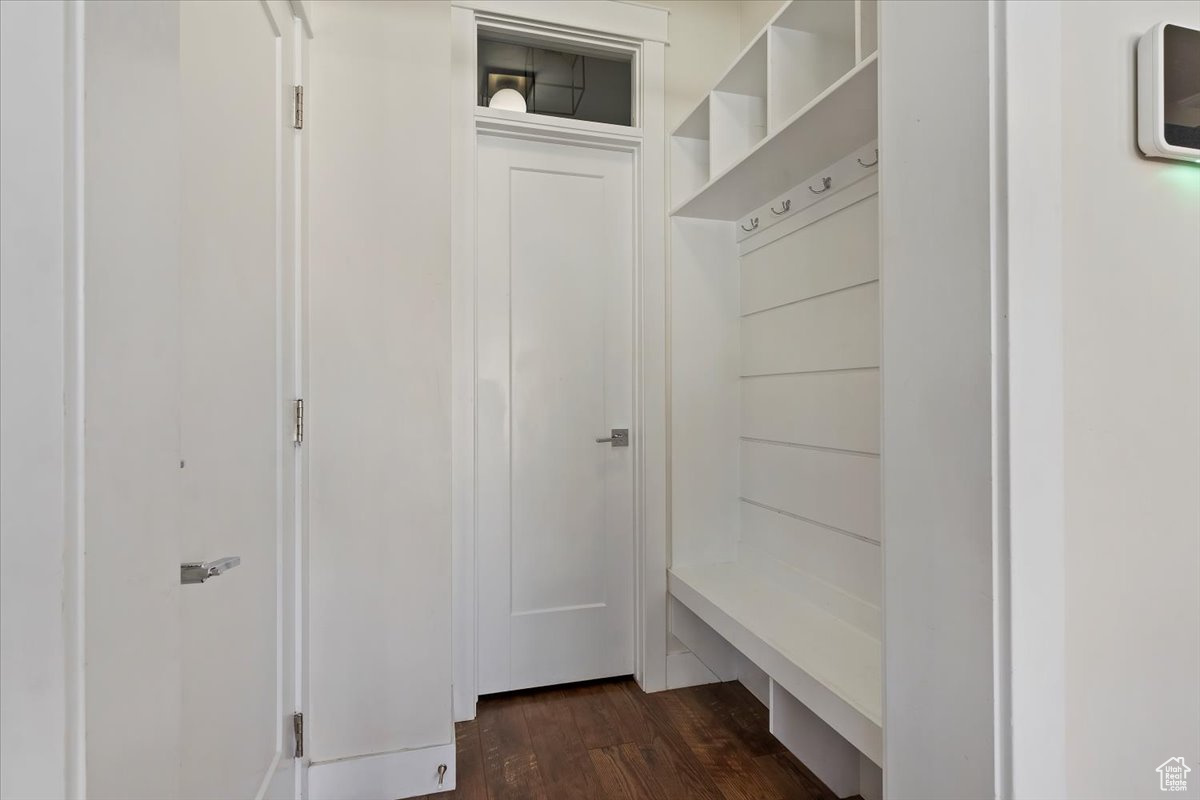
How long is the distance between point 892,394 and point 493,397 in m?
A: 1.61

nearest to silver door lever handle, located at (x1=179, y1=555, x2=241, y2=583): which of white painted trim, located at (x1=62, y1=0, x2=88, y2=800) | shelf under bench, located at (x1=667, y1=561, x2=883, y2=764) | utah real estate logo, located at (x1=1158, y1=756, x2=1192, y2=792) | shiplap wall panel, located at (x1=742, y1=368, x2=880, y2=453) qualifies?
white painted trim, located at (x1=62, y1=0, x2=88, y2=800)

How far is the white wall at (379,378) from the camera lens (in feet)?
5.25

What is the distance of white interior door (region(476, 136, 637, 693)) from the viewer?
2.18m

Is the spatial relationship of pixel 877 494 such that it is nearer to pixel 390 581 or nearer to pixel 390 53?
pixel 390 581

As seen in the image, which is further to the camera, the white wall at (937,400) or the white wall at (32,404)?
the white wall at (937,400)

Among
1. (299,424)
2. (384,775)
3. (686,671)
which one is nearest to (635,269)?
(299,424)

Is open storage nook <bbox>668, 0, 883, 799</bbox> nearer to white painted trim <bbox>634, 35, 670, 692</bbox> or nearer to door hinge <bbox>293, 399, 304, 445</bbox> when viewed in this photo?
white painted trim <bbox>634, 35, 670, 692</bbox>

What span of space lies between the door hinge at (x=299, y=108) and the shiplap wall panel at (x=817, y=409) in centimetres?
167

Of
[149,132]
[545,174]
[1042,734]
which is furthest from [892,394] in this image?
[545,174]

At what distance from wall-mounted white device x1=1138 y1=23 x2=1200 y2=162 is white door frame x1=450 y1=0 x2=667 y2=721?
160cm

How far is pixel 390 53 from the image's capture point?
166cm

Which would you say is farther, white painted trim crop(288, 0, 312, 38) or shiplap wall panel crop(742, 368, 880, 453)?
shiplap wall panel crop(742, 368, 880, 453)

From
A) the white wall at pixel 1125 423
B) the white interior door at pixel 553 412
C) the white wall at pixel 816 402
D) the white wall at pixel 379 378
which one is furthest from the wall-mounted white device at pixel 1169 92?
the white interior door at pixel 553 412

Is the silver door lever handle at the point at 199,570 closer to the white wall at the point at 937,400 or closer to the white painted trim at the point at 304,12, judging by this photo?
the white wall at the point at 937,400
